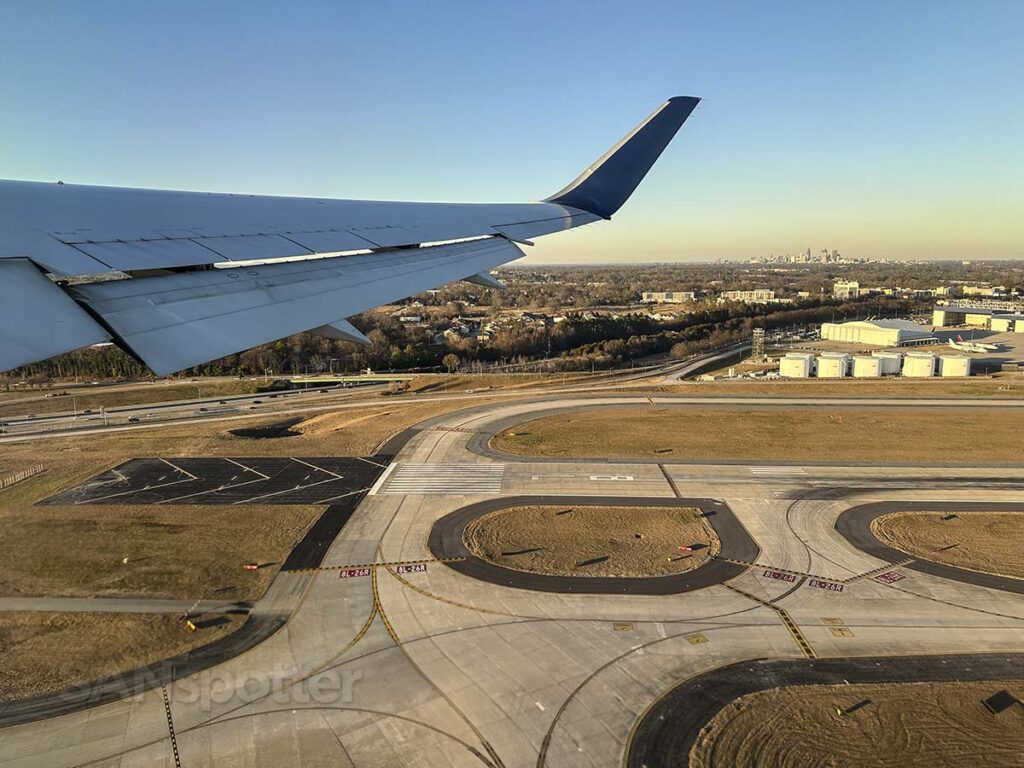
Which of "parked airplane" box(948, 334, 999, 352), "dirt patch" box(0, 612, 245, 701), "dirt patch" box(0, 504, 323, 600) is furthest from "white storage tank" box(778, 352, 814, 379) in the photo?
"dirt patch" box(0, 612, 245, 701)

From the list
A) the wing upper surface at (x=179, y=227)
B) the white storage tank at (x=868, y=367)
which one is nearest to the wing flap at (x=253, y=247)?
the wing upper surface at (x=179, y=227)

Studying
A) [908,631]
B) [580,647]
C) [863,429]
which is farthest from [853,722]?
[863,429]

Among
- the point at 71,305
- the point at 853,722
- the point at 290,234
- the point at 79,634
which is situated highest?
the point at 290,234

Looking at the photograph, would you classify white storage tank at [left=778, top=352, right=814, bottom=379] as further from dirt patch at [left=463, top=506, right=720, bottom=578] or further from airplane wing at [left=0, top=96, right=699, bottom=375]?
airplane wing at [left=0, top=96, right=699, bottom=375]

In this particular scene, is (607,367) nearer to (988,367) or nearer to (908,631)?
(988,367)

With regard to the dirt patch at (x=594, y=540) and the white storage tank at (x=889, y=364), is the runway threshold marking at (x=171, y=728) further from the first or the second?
the white storage tank at (x=889, y=364)

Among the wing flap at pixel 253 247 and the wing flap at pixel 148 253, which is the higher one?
the wing flap at pixel 253 247
